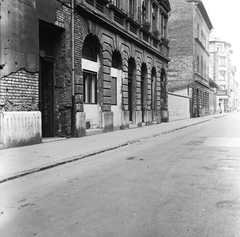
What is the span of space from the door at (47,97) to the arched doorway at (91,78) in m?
2.09

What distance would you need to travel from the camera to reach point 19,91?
10.2m

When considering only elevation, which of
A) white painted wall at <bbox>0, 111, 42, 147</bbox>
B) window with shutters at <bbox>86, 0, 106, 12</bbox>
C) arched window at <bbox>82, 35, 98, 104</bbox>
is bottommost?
white painted wall at <bbox>0, 111, 42, 147</bbox>

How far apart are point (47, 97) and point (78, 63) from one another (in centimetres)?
199

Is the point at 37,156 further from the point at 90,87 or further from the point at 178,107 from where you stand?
the point at 178,107

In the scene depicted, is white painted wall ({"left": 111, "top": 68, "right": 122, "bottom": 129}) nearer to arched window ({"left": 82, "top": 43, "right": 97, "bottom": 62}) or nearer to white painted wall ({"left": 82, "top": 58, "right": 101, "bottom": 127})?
white painted wall ({"left": 82, "top": 58, "right": 101, "bottom": 127})

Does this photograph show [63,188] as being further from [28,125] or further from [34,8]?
[34,8]

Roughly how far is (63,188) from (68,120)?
7.85 m

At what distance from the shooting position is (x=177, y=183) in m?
5.55

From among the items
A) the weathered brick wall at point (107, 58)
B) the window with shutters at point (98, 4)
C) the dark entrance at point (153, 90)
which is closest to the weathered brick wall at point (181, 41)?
the dark entrance at point (153, 90)

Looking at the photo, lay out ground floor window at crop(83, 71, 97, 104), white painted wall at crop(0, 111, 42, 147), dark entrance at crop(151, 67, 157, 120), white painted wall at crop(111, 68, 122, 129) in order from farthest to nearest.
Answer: dark entrance at crop(151, 67, 157, 120)
white painted wall at crop(111, 68, 122, 129)
ground floor window at crop(83, 71, 97, 104)
white painted wall at crop(0, 111, 42, 147)

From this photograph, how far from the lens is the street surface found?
3.49m

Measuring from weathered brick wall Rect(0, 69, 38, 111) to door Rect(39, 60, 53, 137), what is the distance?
1.85 metres

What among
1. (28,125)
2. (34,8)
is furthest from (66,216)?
(34,8)

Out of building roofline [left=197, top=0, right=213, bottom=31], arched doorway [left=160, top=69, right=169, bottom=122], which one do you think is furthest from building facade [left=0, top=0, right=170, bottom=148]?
building roofline [left=197, top=0, right=213, bottom=31]
